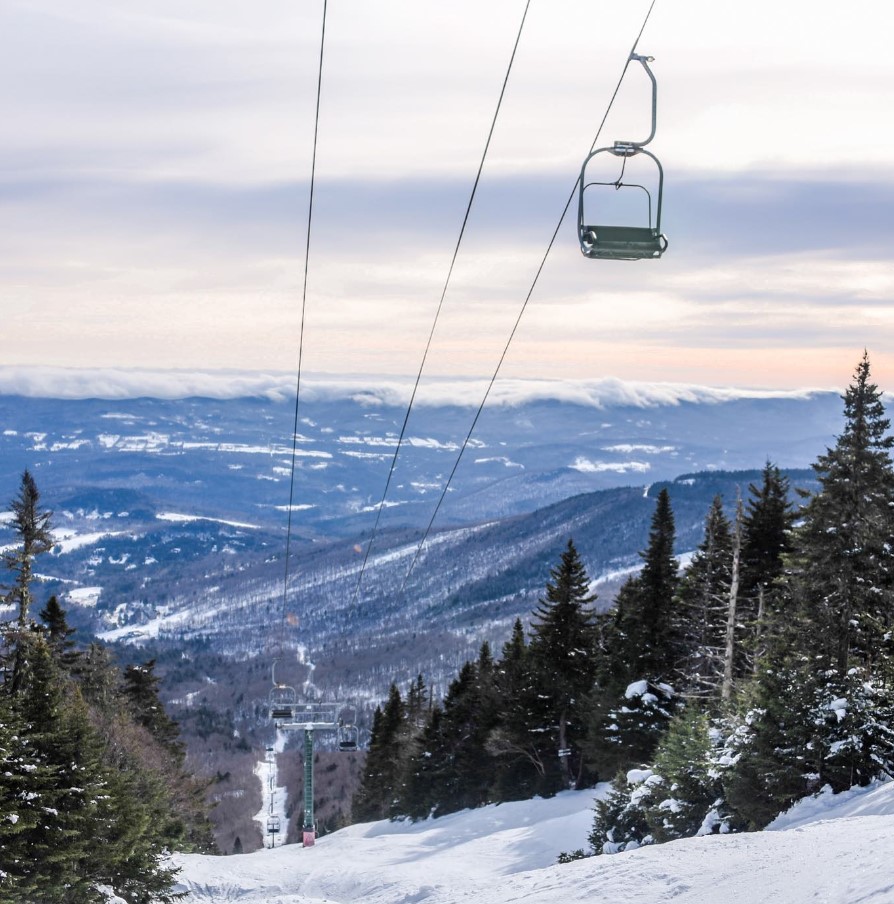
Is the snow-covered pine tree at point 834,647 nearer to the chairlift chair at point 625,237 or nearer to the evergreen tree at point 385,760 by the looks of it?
the chairlift chair at point 625,237

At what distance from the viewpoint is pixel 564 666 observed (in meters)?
56.5

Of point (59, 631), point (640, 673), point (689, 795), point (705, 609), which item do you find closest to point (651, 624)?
point (640, 673)

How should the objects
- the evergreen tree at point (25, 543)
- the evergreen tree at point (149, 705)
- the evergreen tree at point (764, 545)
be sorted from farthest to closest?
the evergreen tree at point (149, 705) < the evergreen tree at point (764, 545) < the evergreen tree at point (25, 543)

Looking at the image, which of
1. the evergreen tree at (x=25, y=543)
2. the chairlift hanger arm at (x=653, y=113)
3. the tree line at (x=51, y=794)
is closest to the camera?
the chairlift hanger arm at (x=653, y=113)

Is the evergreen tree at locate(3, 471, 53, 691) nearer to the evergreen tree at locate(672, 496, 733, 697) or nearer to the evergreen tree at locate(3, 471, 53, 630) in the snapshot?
the evergreen tree at locate(3, 471, 53, 630)

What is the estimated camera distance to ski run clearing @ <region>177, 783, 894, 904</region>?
48.3 ft

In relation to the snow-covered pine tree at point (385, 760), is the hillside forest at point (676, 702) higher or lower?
higher

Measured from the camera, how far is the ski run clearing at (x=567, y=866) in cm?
1472

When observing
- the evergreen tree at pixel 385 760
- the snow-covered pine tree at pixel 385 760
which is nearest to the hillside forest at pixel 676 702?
the snow-covered pine tree at pixel 385 760

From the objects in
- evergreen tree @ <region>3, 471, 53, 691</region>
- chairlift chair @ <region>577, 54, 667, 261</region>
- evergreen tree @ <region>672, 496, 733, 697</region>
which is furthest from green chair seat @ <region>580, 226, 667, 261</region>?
evergreen tree @ <region>672, 496, 733, 697</region>

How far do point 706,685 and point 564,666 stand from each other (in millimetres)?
9637

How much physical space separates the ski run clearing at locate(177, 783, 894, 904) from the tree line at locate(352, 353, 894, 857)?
191 cm

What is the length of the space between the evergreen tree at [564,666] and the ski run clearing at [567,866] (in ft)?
12.6

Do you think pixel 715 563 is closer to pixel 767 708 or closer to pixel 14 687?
pixel 767 708
